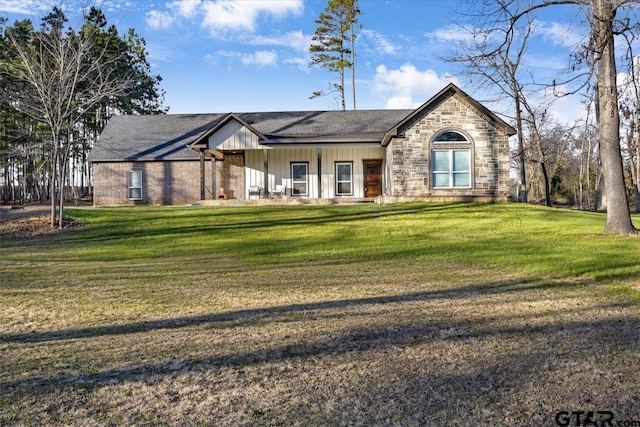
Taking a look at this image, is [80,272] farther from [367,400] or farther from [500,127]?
[500,127]

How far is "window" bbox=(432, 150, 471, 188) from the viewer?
20219 mm

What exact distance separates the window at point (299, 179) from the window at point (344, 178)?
1579 mm

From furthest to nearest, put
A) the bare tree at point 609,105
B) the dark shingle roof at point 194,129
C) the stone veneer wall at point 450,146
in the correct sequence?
the dark shingle roof at point 194,129, the stone veneer wall at point 450,146, the bare tree at point 609,105

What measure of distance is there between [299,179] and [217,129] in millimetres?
4942

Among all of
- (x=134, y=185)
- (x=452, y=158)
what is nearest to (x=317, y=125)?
(x=452, y=158)

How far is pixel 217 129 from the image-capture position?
22719 millimetres

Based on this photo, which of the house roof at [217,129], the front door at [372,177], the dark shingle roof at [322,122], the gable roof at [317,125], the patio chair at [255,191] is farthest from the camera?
the dark shingle roof at [322,122]

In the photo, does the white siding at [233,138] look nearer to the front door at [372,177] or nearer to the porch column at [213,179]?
the porch column at [213,179]

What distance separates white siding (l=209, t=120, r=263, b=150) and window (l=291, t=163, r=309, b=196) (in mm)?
2828

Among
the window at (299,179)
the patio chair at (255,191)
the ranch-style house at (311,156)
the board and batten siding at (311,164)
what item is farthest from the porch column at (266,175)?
the window at (299,179)

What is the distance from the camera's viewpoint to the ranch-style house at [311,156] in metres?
20.2

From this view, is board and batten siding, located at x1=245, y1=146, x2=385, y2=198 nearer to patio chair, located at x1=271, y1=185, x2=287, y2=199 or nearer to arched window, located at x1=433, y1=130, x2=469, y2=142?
patio chair, located at x1=271, y1=185, x2=287, y2=199

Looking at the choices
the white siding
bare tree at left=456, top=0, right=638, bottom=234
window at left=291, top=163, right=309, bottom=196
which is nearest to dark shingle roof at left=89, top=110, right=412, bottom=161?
the white siding

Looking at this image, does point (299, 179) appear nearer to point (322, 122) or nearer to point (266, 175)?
point (266, 175)
